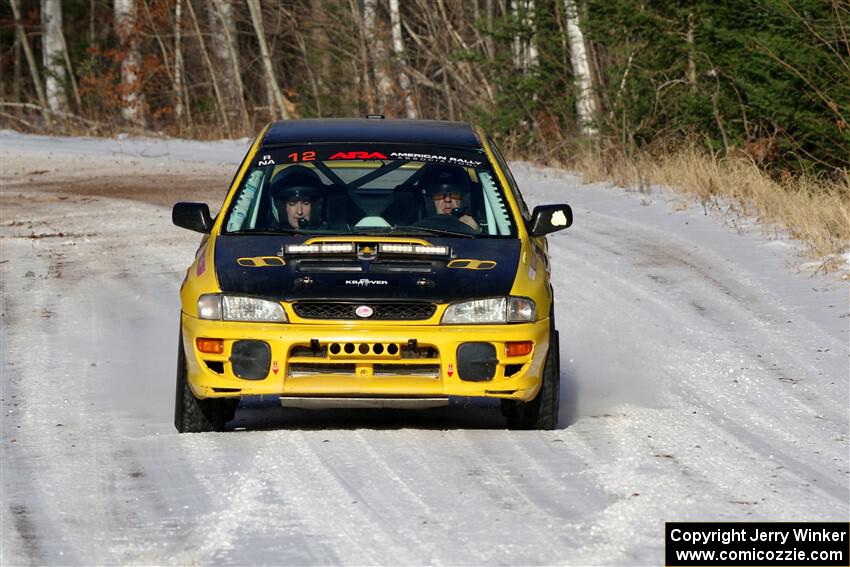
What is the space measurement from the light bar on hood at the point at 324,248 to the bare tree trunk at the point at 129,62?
100ft

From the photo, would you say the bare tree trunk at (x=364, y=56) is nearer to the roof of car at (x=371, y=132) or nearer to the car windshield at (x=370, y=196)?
the roof of car at (x=371, y=132)

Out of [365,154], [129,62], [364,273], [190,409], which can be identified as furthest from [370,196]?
[129,62]

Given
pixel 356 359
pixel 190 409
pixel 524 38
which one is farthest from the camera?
pixel 524 38

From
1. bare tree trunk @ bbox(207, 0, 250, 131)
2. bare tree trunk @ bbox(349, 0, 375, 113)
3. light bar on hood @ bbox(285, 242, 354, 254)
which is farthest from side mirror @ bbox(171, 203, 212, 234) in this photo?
bare tree trunk @ bbox(207, 0, 250, 131)

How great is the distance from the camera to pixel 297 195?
8.68m

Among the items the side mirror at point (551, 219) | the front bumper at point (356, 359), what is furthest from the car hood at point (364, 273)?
Result: the side mirror at point (551, 219)

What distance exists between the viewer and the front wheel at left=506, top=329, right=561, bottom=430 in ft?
25.9

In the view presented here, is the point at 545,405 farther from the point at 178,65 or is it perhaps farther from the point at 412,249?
the point at 178,65

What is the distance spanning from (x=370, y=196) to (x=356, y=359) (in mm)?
1943

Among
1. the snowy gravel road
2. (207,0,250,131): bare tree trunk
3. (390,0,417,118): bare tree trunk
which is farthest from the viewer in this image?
(207,0,250,131): bare tree trunk

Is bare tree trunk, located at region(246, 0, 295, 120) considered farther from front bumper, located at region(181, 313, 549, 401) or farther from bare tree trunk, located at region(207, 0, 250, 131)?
front bumper, located at region(181, 313, 549, 401)

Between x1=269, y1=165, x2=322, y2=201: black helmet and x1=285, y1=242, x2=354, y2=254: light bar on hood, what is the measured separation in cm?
67

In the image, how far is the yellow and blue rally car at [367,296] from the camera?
7438mm

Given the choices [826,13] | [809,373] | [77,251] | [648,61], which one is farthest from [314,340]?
[648,61]
